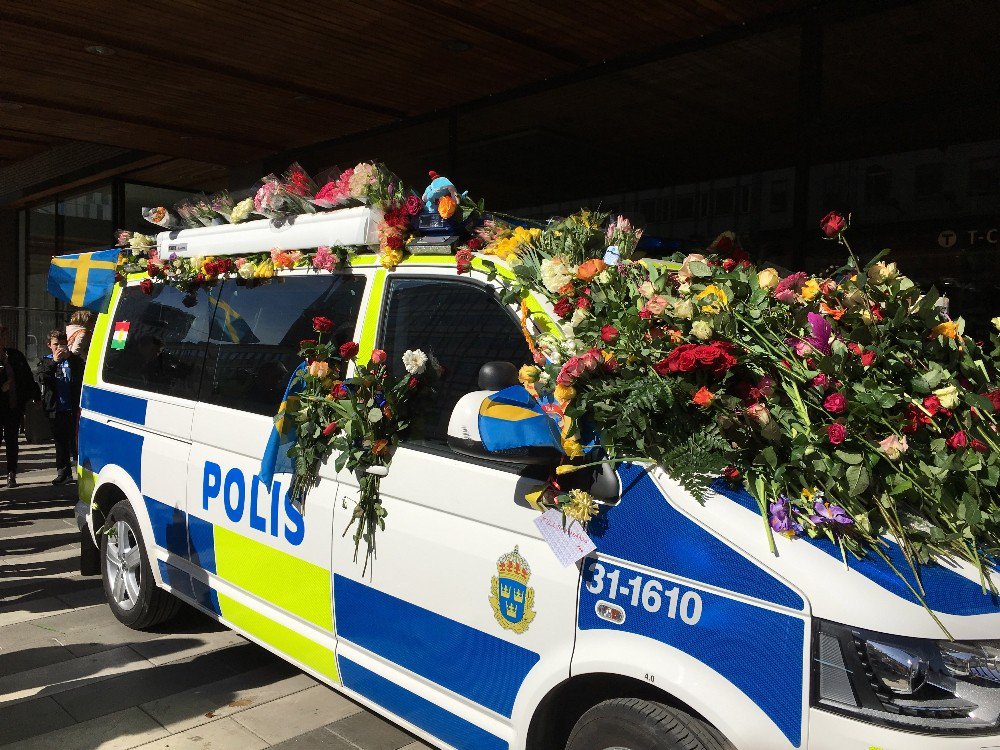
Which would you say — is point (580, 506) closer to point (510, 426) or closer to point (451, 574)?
point (510, 426)

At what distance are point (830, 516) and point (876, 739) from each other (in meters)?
0.49

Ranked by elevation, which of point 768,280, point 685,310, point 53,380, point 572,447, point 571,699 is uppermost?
point 768,280

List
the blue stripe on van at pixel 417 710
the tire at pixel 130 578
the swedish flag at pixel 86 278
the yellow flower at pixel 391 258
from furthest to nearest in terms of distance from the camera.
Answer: the swedish flag at pixel 86 278 < the tire at pixel 130 578 < the yellow flower at pixel 391 258 < the blue stripe on van at pixel 417 710

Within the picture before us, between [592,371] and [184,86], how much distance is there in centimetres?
760

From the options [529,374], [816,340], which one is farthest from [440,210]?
[816,340]

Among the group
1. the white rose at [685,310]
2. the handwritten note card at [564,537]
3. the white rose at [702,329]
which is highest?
the white rose at [685,310]

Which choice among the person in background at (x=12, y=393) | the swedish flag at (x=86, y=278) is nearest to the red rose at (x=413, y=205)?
the swedish flag at (x=86, y=278)

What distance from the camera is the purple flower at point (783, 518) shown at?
204cm

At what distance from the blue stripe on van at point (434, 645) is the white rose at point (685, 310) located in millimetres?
1074

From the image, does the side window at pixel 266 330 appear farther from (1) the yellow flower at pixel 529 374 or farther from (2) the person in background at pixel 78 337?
(2) the person in background at pixel 78 337

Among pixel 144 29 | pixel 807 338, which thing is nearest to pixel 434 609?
pixel 807 338

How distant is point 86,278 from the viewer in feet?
17.3

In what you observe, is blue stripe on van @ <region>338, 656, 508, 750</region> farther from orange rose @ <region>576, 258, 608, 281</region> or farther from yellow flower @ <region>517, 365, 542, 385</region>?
orange rose @ <region>576, 258, 608, 281</region>

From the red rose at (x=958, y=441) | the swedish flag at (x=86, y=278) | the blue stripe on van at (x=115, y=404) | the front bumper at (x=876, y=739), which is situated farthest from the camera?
the swedish flag at (x=86, y=278)
